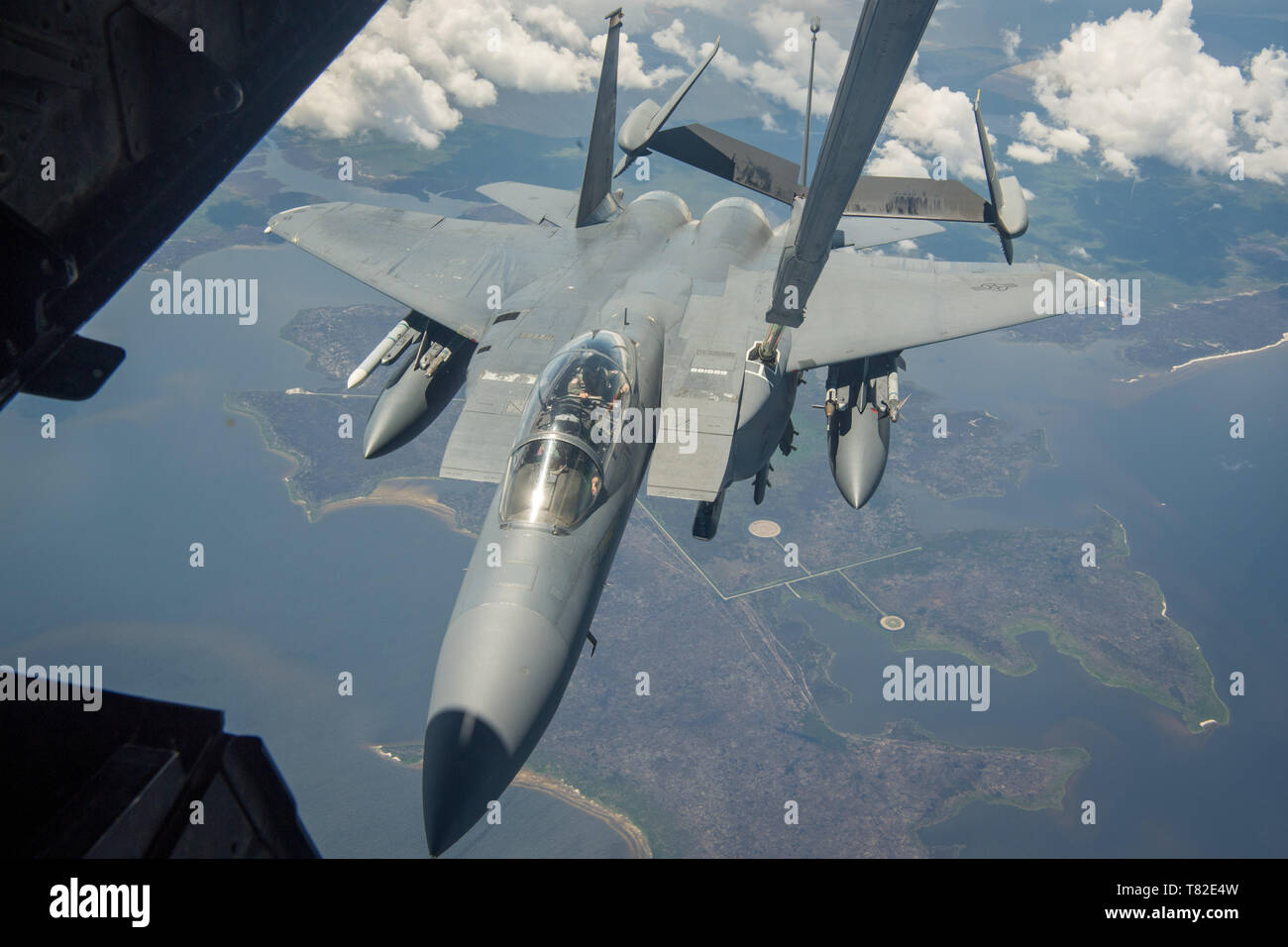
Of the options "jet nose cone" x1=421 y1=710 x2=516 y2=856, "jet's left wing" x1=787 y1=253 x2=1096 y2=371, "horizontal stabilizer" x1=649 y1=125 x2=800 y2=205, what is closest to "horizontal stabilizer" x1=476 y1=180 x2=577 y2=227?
"horizontal stabilizer" x1=649 y1=125 x2=800 y2=205

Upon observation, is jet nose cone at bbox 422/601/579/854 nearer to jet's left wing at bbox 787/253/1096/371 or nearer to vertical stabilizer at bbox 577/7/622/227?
jet's left wing at bbox 787/253/1096/371

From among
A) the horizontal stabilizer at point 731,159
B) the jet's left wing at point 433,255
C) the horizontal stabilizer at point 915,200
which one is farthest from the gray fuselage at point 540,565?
the horizontal stabilizer at point 731,159

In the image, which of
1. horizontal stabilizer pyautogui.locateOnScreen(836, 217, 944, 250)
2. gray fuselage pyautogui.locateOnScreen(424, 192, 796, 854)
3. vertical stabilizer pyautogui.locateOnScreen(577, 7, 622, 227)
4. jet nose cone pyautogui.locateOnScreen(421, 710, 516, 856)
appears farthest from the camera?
horizontal stabilizer pyautogui.locateOnScreen(836, 217, 944, 250)

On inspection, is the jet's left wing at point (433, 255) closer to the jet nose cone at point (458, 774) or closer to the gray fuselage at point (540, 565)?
the gray fuselage at point (540, 565)

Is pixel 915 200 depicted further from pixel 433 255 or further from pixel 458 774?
pixel 458 774

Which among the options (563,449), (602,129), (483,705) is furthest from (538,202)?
(483,705)

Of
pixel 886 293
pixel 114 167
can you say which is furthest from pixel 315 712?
pixel 114 167
